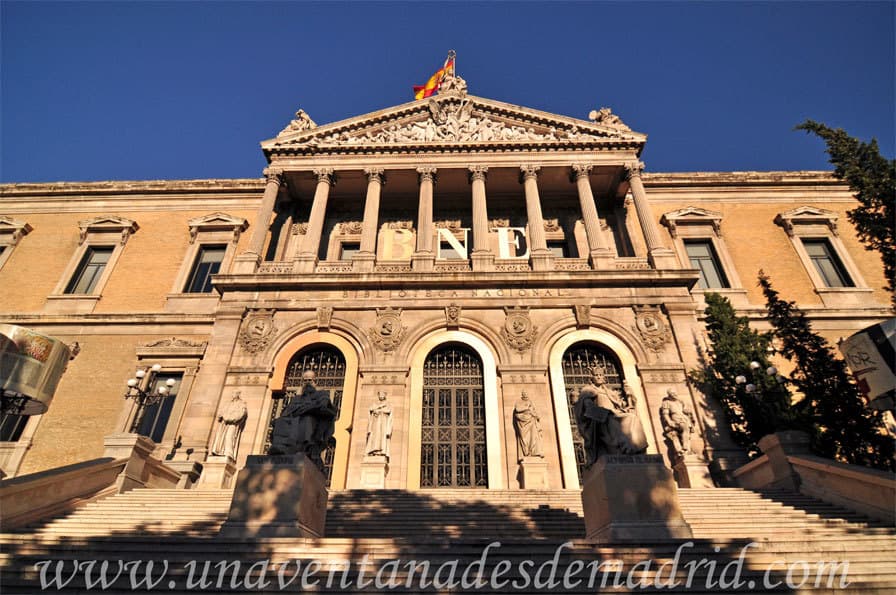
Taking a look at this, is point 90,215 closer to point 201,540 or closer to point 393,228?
point 393,228

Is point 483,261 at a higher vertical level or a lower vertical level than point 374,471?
higher

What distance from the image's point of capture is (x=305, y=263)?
57.6 ft

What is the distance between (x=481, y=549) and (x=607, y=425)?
9.61 feet

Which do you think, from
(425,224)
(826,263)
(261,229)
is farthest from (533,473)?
(826,263)

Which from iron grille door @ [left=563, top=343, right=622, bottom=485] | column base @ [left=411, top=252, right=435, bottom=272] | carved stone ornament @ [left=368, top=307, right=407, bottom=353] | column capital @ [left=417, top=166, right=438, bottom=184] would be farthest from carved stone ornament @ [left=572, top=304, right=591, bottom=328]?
column capital @ [left=417, top=166, right=438, bottom=184]

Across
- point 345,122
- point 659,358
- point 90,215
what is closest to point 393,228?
point 345,122

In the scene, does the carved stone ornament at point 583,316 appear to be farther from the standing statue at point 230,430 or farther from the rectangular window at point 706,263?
the standing statue at point 230,430

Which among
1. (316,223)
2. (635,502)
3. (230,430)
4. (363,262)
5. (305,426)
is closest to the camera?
(635,502)

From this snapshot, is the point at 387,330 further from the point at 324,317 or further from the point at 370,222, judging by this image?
the point at 370,222

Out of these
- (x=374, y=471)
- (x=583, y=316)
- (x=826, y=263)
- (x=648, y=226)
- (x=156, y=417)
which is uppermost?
(x=826, y=263)

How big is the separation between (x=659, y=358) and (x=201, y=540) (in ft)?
43.2

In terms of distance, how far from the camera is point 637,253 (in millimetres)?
19469

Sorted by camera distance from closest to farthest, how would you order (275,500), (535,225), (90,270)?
(275,500) < (535,225) < (90,270)

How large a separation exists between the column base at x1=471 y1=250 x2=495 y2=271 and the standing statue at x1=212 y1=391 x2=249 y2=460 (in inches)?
346
